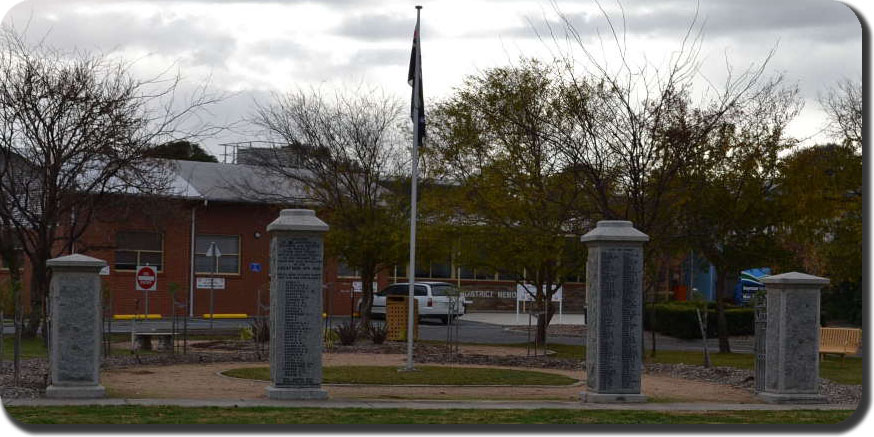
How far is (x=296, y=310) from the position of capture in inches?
618

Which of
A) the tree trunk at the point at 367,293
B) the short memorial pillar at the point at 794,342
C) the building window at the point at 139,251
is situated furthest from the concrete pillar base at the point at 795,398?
the building window at the point at 139,251

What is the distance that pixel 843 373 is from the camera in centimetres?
2292

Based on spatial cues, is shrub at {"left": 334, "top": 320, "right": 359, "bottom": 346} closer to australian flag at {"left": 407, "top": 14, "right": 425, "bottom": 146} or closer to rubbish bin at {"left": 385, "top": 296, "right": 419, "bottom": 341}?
rubbish bin at {"left": 385, "top": 296, "right": 419, "bottom": 341}

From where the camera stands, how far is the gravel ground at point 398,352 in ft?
57.8

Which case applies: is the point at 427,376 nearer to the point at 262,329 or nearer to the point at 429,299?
the point at 262,329

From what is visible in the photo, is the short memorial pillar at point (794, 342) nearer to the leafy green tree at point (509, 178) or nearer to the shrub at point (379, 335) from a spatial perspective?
the leafy green tree at point (509, 178)

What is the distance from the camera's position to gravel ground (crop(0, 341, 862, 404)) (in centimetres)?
1762

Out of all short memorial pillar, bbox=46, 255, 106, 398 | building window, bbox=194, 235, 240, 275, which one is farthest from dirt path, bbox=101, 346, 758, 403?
building window, bbox=194, 235, 240, 275

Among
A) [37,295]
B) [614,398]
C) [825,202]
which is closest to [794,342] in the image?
[614,398]

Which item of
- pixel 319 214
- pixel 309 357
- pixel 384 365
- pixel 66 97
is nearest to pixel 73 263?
pixel 309 357

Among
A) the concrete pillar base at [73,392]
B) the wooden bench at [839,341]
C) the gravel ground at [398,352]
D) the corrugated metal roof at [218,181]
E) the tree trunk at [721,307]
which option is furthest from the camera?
the corrugated metal roof at [218,181]

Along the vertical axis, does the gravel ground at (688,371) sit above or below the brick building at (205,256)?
Result: below

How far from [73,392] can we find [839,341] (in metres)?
16.8

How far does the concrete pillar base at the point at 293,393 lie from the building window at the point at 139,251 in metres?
31.1
